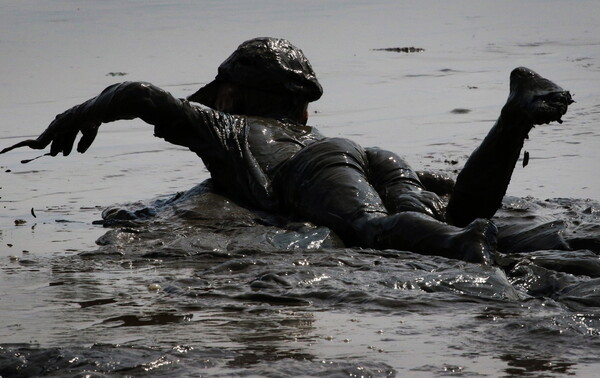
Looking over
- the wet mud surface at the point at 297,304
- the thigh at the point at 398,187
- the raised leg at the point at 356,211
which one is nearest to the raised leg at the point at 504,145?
the thigh at the point at 398,187

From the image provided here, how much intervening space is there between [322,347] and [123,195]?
14.1ft

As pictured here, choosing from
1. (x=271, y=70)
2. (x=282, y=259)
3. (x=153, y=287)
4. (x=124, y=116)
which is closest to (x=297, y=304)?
(x=153, y=287)

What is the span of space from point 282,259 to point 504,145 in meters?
1.28

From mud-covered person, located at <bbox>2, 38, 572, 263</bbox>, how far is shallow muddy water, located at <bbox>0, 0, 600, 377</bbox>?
0.54ft

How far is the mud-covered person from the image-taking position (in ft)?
21.9

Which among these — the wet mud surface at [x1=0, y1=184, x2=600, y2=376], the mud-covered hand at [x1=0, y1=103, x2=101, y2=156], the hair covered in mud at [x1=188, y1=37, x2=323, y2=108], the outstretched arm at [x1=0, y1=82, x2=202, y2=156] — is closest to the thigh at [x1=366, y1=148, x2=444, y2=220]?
the wet mud surface at [x1=0, y1=184, x2=600, y2=376]

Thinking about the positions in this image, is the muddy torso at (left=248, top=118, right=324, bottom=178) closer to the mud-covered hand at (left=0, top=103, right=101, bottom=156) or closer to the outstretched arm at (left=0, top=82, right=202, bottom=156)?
the outstretched arm at (left=0, top=82, right=202, bottom=156)

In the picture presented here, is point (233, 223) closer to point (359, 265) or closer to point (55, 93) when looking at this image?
point (359, 265)

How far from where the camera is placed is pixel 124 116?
24.8 feet

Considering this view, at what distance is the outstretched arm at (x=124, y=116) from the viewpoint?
7.48m

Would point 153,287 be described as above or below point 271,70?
below

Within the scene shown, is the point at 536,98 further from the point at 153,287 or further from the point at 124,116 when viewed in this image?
the point at 124,116

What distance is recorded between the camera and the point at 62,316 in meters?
5.48

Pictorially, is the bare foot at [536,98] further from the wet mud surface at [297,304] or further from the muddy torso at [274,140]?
the muddy torso at [274,140]
